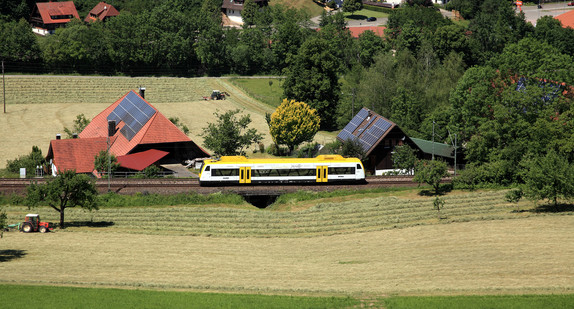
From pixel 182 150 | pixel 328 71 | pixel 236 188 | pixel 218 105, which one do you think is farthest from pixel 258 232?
pixel 218 105

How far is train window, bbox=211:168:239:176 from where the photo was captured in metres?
78.4

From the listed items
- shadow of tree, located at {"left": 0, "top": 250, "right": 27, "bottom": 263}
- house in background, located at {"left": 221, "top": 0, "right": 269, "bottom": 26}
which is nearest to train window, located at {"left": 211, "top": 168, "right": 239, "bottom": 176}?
shadow of tree, located at {"left": 0, "top": 250, "right": 27, "bottom": 263}

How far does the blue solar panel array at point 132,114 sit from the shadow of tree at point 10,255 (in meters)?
33.0

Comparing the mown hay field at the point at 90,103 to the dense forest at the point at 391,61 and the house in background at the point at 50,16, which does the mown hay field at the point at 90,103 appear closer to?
the dense forest at the point at 391,61

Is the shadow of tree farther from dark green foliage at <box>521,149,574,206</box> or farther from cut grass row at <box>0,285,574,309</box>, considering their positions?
dark green foliage at <box>521,149,574,206</box>

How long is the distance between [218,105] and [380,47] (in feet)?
113

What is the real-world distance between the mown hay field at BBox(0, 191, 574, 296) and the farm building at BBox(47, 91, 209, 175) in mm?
11416

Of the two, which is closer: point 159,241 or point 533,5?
point 159,241

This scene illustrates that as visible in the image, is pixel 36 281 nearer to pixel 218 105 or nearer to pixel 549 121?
pixel 549 121

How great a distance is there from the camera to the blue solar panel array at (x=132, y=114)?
91000mm

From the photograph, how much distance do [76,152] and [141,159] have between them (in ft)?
23.7

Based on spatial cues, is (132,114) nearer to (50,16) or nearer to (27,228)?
(27,228)

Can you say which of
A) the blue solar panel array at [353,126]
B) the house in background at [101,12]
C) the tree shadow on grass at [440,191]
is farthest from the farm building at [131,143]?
the house in background at [101,12]

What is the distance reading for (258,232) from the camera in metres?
65.9
